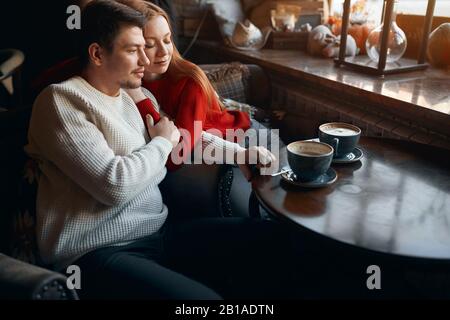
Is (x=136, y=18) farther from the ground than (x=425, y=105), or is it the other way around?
(x=136, y=18)

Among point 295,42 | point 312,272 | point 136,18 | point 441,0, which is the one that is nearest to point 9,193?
point 136,18

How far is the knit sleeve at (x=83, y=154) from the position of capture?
101 cm

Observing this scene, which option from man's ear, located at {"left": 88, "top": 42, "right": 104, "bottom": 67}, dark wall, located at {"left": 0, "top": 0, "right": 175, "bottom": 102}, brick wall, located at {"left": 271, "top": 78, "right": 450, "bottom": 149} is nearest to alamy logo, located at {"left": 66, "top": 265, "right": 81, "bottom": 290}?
man's ear, located at {"left": 88, "top": 42, "right": 104, "bottom": 67}

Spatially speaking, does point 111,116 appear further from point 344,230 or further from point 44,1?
point 44,1

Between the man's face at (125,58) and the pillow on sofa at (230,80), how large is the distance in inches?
41.0

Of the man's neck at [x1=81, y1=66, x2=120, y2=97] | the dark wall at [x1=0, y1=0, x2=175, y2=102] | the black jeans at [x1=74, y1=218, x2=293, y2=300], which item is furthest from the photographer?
the dark wall at [x1=0, y1=0, x2=175, y2=102]

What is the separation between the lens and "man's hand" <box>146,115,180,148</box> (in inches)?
47.7

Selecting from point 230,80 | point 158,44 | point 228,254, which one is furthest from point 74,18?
point 230,80

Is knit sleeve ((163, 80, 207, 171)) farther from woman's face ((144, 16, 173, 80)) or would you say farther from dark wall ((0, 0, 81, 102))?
dark wall ((0, 0, 81, 102))

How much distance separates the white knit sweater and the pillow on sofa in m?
1.07

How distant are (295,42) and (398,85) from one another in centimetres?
95

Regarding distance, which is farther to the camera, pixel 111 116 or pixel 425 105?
pixel 425 105

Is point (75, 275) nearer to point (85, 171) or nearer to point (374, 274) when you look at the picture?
point (85, 171)

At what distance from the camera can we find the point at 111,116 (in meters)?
1.12
